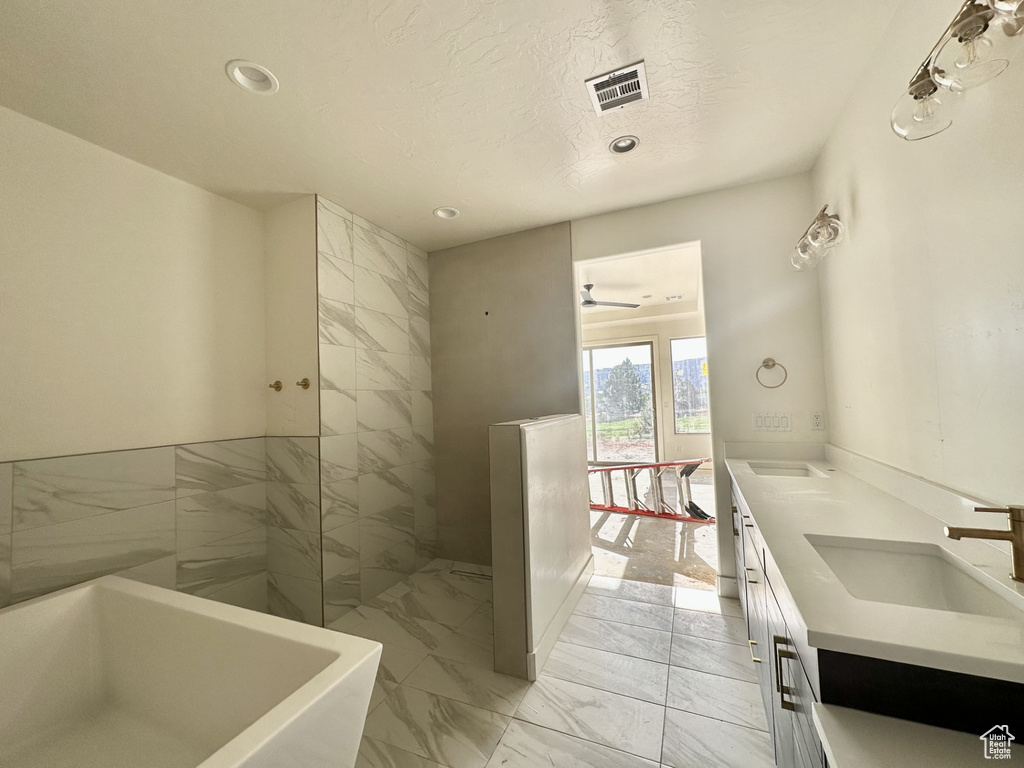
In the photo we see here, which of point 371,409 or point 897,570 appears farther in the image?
point 371,409

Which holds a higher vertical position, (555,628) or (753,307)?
(753,307)

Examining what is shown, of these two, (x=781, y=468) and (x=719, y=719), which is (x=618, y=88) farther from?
(x=719, y=719)

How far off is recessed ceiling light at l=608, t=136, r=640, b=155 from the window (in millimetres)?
4839

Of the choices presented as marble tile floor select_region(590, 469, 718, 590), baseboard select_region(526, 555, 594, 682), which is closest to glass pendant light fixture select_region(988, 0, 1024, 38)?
baseboard select_region(526, 555, 594, 682)

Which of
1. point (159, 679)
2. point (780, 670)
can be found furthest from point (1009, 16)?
point (159, 679)

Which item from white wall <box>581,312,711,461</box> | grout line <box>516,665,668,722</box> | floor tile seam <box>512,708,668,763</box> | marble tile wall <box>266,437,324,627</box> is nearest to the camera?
floor tile seam <box>512,708,668,763</box>

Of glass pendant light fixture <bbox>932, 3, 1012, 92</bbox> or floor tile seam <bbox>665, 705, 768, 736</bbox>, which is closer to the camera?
glass pendant light fixture <bbox>932, 3, 1012, 92</bbox>

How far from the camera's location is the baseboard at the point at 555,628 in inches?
73.5

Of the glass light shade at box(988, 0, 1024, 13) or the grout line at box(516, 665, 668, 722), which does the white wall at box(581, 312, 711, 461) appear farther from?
the glass light shade at box(988, 0, 1024, 13)

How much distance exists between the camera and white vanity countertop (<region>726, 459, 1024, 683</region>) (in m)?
0.63

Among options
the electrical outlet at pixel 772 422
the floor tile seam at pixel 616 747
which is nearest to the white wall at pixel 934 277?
the electrical outlet at pixel 772 422

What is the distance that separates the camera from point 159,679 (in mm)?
1375

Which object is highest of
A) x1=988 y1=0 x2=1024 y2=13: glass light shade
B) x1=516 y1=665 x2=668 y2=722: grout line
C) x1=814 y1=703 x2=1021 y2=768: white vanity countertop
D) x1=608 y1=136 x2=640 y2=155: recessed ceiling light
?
x1=608 y1=136 x2=640 y2=155: recessed ceiling light

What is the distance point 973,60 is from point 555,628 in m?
2.49
